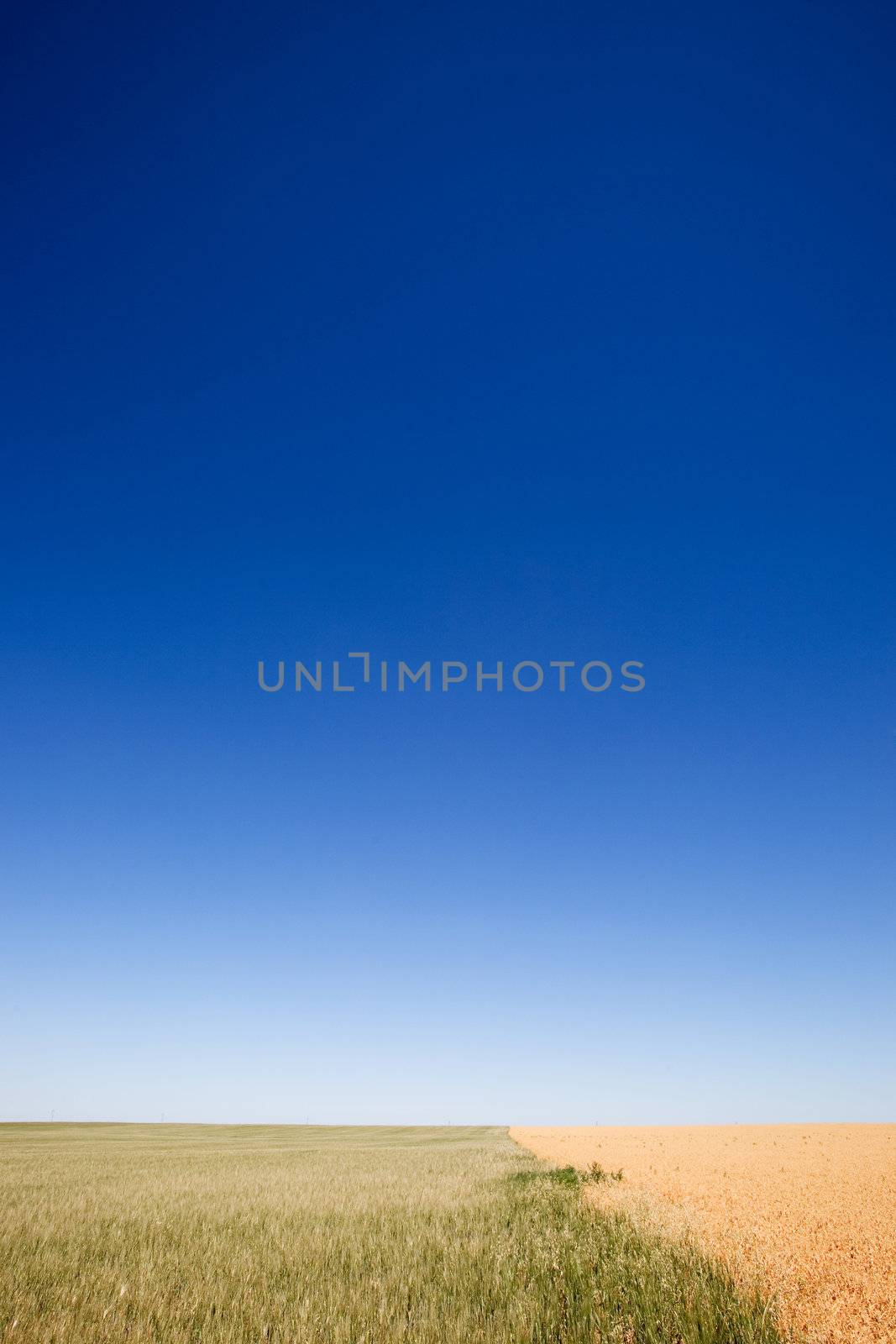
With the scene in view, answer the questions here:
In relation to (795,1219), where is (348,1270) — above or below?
above

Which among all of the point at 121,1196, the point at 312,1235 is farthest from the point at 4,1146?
the point at 312,1235

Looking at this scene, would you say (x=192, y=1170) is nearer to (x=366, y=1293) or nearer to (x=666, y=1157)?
(x=666, y=1157)

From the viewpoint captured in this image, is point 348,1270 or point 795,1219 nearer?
point 348,1270

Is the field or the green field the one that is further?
the field

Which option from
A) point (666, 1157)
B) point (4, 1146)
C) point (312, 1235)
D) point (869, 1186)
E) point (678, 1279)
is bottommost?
point (4, 1146)

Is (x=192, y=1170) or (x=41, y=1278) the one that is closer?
→ (x=41, y=1278)
